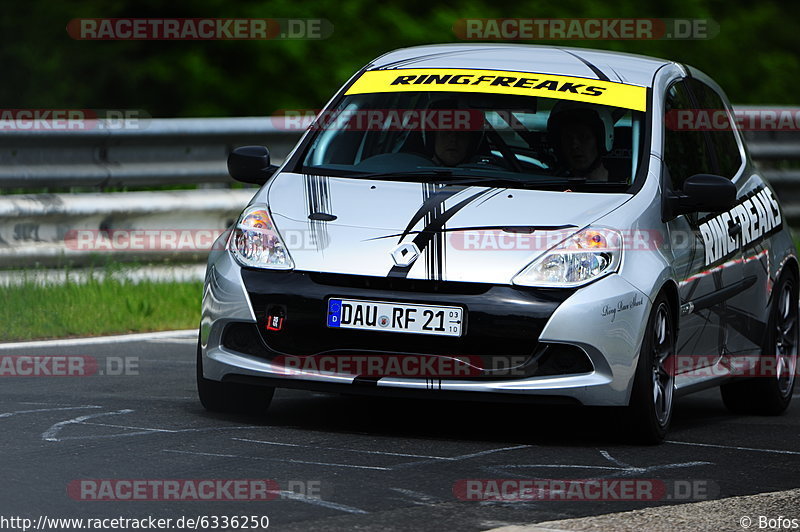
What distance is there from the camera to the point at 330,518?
5.20m

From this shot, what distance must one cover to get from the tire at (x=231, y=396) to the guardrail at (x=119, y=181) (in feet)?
12.7

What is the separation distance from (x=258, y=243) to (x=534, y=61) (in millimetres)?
2000

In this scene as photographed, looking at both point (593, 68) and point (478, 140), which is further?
point (593, 68)

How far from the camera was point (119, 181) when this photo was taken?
465 inches

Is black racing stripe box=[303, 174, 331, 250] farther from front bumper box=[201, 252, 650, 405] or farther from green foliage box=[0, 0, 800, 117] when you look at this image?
green foliage box=[0, 0, 800, 117]

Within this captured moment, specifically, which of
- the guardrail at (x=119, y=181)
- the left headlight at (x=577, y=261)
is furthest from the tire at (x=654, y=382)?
the guardrail at (x=119, y=181)

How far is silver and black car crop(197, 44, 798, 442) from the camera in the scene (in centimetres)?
669

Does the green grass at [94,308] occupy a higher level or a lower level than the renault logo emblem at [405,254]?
lower

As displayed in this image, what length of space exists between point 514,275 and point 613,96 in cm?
160

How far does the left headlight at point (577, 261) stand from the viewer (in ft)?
Answer: 22.0

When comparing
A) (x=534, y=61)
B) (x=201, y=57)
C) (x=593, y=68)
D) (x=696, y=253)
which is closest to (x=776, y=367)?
(x=696, y=253)

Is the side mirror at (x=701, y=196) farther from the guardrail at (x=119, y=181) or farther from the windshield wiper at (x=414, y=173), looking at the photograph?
the guardrail at (x=119, y=181)

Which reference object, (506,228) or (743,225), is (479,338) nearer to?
(506,228)

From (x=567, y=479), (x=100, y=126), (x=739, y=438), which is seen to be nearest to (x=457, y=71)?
(x=739, y=438)
